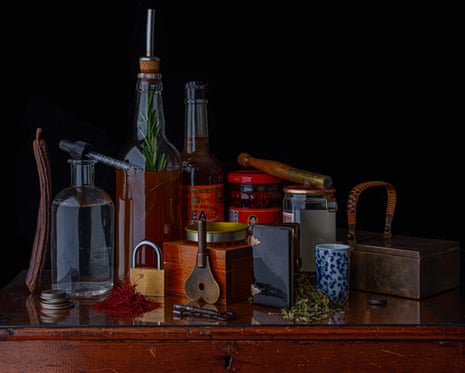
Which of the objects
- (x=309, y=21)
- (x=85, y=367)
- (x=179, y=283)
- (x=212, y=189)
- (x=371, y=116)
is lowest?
(x=85, y=367)

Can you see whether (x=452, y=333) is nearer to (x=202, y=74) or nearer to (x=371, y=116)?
(x=371, y=116)

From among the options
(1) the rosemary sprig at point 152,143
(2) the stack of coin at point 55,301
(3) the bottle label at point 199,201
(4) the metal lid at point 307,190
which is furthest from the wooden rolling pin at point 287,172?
(2) the stack of coin at point 55,301

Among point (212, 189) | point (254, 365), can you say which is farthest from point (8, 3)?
point (254, 365)

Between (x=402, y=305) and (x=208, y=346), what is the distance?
1.17ft

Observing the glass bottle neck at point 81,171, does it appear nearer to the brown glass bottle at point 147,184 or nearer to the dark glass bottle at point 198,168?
the brown glass bottle at point 147,184

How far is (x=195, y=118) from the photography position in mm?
1517

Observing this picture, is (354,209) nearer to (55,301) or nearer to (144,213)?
(144,213)

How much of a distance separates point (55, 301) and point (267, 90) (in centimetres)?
70

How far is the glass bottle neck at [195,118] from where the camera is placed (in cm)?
150

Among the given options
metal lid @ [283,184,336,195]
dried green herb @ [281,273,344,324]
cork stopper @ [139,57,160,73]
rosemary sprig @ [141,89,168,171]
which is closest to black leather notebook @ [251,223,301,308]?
dried green herb @ [281,273,344,324]

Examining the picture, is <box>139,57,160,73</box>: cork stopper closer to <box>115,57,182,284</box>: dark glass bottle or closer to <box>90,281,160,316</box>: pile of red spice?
<box>115,57,182,284</box>: dark glass bottle

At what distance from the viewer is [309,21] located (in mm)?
1688

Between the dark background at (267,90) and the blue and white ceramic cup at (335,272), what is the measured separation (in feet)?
1.40

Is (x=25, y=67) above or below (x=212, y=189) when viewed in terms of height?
above
